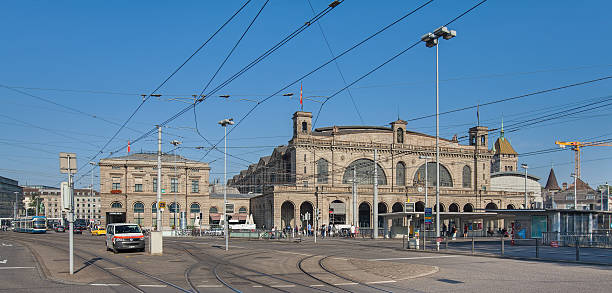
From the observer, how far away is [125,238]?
1201 inches

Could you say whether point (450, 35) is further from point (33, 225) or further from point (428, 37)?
point (33, 225)

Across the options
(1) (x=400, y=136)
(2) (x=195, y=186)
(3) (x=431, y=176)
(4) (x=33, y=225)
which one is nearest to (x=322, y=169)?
(1) (x=400, y=136)

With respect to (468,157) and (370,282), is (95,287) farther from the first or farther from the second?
(468,157)

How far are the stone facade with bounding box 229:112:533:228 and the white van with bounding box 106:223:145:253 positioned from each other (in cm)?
4644

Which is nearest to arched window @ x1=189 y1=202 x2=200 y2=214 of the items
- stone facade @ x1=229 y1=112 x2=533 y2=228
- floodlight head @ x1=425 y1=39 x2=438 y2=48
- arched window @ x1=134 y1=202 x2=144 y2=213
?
arched window @ x1=134 y1=202 x2=144 y2=213

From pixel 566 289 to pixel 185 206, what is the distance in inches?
3204

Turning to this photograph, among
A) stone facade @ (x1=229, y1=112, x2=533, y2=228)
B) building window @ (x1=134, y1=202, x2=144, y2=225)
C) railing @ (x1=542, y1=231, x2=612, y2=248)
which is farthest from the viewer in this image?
building window @ (x1=134, y1=202, x2=144, y2=225)

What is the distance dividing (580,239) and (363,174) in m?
49.3

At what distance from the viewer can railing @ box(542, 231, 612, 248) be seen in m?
36.2

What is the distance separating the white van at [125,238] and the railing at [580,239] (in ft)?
91.1

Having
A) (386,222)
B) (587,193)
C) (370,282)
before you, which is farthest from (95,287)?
(587,193)

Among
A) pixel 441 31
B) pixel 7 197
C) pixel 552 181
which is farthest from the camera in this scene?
pixel 552 181

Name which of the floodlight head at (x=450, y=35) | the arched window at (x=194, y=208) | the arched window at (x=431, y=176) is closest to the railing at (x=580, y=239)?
the floodlight head at (x=450, y=35)

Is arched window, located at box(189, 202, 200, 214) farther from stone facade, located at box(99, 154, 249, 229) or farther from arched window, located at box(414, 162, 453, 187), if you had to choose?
arched window, located at box(414, 162, 453, 187)
